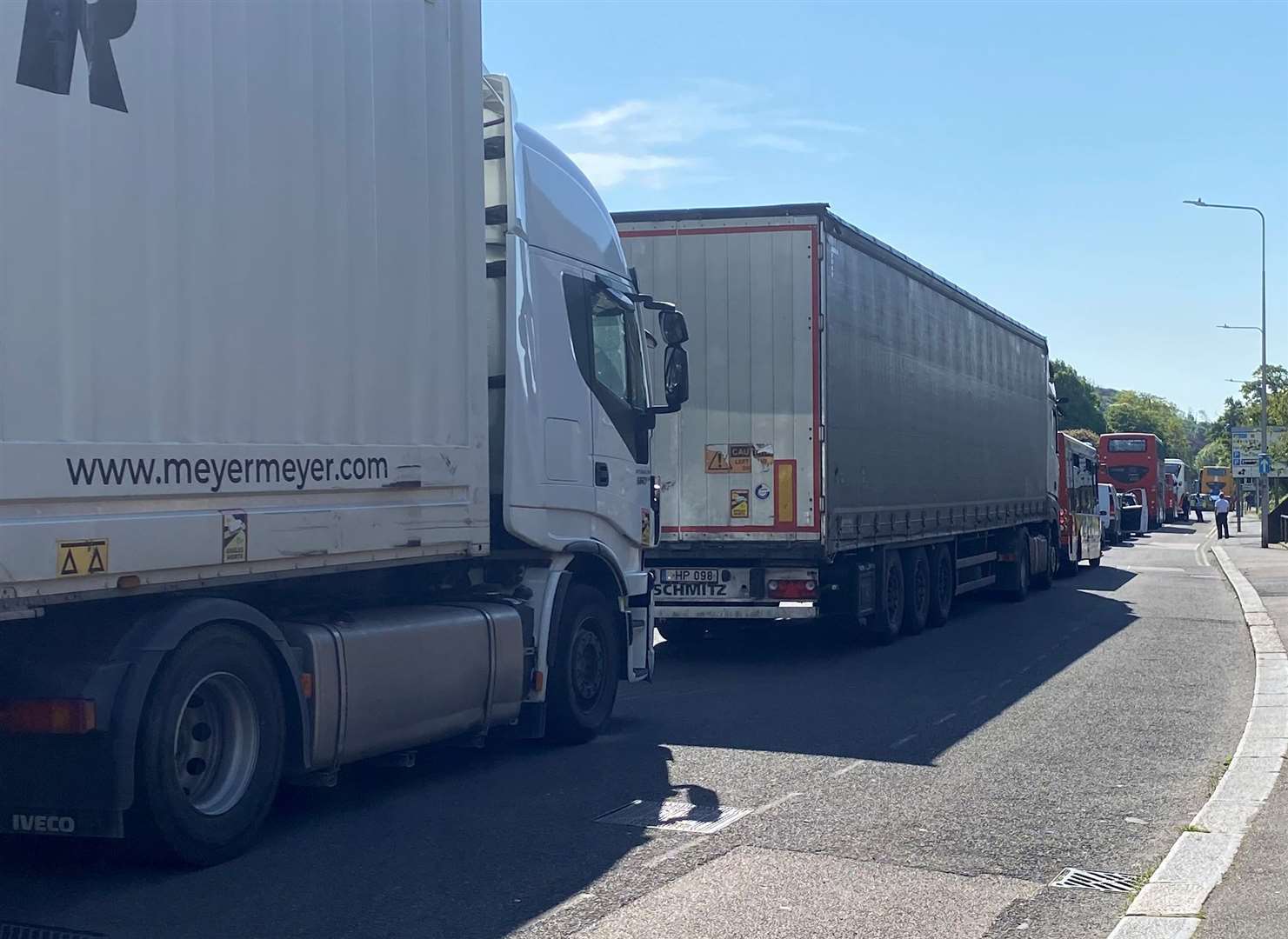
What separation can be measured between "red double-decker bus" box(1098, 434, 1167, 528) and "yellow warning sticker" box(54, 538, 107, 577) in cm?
5809

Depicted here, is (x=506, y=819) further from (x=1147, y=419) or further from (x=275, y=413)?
(x=1147, y=419)

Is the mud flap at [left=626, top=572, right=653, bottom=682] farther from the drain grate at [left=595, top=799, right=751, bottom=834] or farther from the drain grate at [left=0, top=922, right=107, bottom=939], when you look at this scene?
the drain grate at [left=0, top=922, right=107, bottom=939]

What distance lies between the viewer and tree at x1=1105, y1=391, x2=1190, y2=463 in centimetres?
15475

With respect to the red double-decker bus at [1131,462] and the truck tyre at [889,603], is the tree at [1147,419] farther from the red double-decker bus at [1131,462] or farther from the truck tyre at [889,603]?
the truck tyre at [889,603]

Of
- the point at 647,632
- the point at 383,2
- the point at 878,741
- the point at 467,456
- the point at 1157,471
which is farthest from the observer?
the point at 1157,471

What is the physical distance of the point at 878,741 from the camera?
9.13 meters

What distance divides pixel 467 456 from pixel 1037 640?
371 inches

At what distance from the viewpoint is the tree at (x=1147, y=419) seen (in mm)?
154750

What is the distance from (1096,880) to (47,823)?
4.06 meters

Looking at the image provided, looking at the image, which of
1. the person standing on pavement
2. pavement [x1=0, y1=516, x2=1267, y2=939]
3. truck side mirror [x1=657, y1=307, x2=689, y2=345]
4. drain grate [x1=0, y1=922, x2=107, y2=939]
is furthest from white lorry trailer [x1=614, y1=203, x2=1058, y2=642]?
the person standing on pavement

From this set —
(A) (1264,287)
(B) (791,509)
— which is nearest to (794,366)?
(B) (791,509)

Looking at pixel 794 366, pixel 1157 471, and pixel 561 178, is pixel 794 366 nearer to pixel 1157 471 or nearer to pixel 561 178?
pixel 561 178

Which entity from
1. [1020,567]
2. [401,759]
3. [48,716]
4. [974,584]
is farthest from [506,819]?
[1020,567]

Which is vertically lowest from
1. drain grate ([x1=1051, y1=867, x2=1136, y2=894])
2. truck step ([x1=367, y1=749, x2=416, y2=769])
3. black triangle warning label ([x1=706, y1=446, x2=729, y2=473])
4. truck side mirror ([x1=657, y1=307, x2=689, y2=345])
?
drain grate ([x1=1051, y1=867, x2=1136, y2=894])
